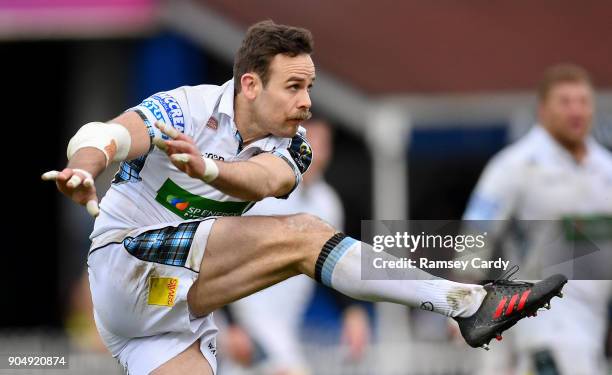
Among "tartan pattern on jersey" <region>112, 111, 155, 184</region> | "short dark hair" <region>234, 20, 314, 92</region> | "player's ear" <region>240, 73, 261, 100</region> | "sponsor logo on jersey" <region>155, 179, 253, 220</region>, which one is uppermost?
"short dark hair" <region>234, 20, 314, 92</region>

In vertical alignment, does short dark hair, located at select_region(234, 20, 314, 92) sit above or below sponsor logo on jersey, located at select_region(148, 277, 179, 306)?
above

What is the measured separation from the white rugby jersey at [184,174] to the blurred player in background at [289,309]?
3.72 meters

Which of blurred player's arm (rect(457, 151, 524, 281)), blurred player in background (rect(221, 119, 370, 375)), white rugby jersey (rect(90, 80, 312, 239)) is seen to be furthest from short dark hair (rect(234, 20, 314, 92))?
blurred player in background (rect(221, 119, 370, 375))

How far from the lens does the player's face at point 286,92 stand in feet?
18.8

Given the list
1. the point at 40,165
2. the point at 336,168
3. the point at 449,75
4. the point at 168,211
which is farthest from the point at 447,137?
the point at 168,211

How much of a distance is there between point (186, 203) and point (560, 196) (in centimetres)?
322

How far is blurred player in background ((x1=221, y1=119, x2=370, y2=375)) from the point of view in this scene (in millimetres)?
9891

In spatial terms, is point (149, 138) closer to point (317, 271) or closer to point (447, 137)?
point (317, 271)

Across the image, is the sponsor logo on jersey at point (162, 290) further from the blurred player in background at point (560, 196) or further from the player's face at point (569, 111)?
the player's face at point (569, 111)

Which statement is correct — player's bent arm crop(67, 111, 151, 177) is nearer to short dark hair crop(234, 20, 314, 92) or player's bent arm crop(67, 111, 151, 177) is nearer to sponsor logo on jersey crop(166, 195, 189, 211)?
sponsor logo on jersey crop(166, 195, 189, 211)

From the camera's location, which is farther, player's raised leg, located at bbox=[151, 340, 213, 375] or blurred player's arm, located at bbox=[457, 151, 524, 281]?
blurred player's arm, located at bbox=[457, 151, 524, 281]

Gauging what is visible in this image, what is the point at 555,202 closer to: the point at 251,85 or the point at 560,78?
the point at 560,78

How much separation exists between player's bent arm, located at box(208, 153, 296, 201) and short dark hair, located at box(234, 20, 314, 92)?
0.40 meters

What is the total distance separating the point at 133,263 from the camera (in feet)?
19.1
